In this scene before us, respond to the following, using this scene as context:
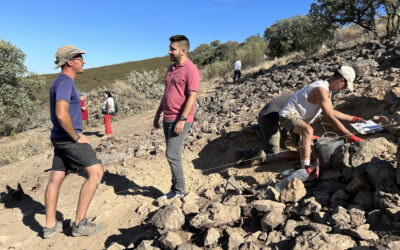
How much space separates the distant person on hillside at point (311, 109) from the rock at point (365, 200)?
0.59 m

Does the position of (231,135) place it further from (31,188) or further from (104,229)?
(31,188)

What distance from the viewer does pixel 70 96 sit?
2738mm

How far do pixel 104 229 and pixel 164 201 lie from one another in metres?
0.73

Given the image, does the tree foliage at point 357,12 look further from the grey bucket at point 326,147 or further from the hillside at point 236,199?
the grey bucket at point 326,147

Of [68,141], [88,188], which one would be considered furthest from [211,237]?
[68,141]

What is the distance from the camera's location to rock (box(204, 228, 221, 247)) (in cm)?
221

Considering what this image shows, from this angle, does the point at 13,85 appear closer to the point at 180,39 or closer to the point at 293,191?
the point at 180,39

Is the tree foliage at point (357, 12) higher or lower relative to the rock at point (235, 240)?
higher

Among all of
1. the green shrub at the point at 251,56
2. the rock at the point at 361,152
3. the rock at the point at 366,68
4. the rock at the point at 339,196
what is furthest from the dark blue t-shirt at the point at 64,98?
the green shrub at the point at 251,56

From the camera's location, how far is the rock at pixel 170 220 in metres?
2.40

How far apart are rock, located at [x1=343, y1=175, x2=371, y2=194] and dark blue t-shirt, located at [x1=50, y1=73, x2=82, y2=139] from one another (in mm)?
2722

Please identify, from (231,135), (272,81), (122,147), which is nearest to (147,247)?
(231,135)

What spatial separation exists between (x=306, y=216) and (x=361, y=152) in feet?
3.66

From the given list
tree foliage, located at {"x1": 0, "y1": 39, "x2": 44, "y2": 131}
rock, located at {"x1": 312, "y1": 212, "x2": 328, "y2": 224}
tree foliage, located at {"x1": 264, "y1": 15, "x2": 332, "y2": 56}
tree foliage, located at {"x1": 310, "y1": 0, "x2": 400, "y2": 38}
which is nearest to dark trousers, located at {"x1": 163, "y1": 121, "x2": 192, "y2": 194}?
rock, located at {"x1": 312, "y1": 212, "x2": 328, "y2": 224}
